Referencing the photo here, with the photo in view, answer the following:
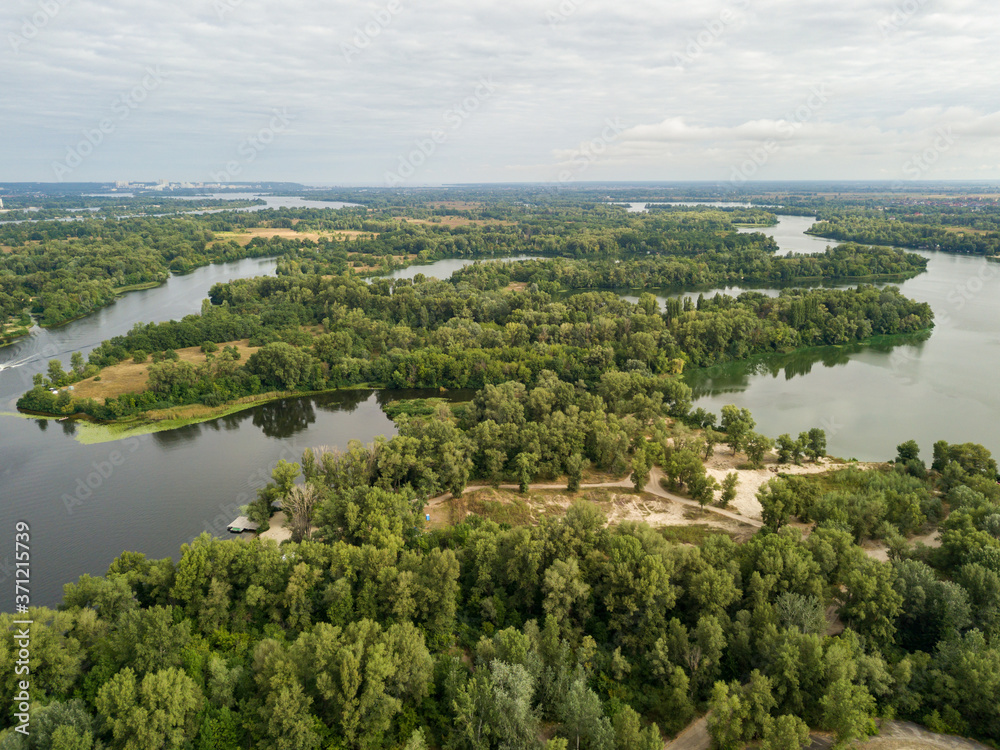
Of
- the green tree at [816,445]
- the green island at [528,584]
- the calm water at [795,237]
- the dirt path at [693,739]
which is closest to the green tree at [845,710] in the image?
the green island at [528,584]

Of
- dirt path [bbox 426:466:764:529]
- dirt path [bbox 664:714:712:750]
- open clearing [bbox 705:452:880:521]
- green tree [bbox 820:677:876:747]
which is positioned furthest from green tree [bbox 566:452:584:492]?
green tree [bbox 820:677:876:747]

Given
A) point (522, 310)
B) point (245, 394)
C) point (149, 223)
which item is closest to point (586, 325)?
point (522, 310)

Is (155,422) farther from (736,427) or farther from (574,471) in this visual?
(736,427)

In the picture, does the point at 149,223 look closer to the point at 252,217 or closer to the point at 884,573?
the point at 252,217

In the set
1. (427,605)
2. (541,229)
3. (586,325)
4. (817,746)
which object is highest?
(541,229)

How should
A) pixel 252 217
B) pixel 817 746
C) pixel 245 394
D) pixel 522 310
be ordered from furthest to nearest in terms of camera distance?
pixel 252 217 < pixel 522 310 < pixel 245 394 < pixel 817 746

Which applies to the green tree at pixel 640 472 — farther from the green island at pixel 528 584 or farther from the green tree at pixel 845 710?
the green tree at pixel 845 710
